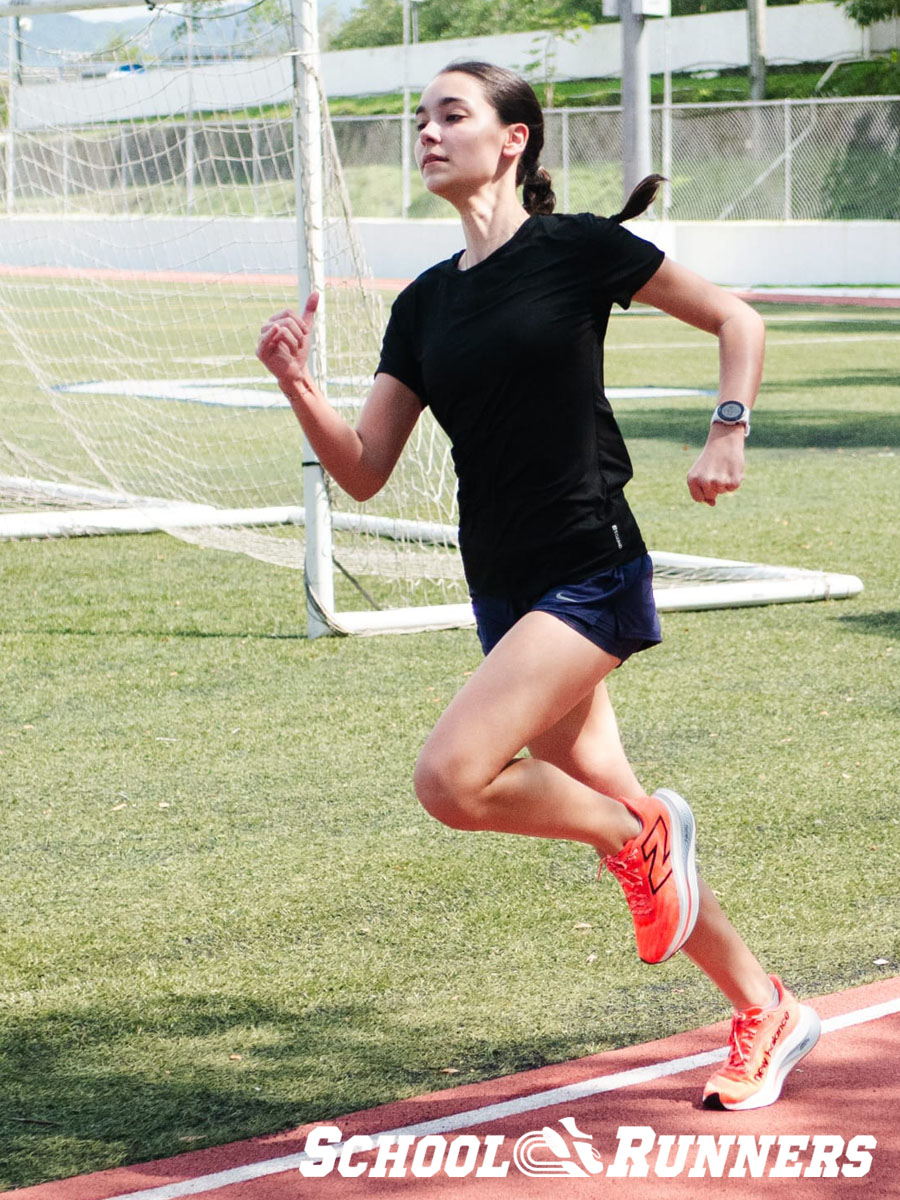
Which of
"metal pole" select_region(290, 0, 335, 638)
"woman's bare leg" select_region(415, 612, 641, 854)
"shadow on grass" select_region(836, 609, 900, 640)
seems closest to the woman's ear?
"woman's bare leg" select_region(415, 612, 641, 854)

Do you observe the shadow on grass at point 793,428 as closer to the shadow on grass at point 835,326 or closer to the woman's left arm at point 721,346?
the shadow on grass at point 835,326

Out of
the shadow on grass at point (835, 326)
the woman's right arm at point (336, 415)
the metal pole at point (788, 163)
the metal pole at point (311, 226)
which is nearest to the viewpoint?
the woman's right arm at point (336, 415)

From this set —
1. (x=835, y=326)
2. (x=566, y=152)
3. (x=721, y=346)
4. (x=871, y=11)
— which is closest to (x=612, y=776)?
(x=721, y=346)

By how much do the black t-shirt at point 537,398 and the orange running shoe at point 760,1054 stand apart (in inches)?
40.6

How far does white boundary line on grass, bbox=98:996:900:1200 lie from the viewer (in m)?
3.47

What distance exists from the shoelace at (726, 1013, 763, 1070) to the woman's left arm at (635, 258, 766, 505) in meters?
1.11

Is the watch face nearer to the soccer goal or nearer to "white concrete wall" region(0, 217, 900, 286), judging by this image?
the soccer goal

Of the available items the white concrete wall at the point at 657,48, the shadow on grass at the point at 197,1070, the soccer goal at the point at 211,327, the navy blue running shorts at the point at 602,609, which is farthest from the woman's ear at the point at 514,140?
the white concrete wall at the point at 657,48

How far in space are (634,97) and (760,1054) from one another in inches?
416

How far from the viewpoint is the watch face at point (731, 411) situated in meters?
3.62

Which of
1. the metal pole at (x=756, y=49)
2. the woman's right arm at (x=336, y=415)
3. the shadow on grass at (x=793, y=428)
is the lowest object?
the shadow on grass at (x=793, y=428)

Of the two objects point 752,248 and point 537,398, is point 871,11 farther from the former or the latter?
point 537,398

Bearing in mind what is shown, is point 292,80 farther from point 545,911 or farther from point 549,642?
point 549,642

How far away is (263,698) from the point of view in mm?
7715
